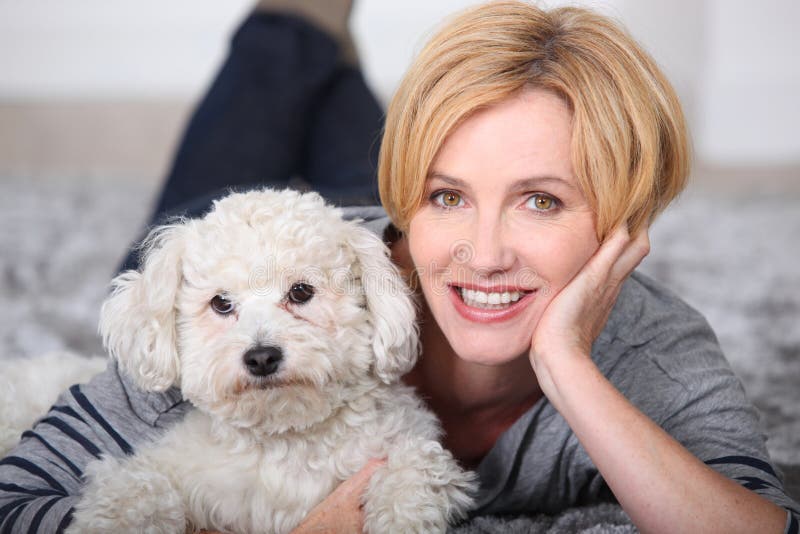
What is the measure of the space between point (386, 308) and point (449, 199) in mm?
253

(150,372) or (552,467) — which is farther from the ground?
(150,372)

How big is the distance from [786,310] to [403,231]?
6.45ft

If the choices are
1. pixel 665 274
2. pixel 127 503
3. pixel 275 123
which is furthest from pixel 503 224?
pixel 665 274

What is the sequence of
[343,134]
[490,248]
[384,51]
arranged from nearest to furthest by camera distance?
[490,248], [343,134], [384,51]

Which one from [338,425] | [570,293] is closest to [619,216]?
[570,293]

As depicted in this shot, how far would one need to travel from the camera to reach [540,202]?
1.53 metres

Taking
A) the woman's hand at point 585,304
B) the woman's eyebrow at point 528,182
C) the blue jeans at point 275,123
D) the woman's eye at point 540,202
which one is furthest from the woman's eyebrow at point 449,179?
the blue jeans at point 275,123

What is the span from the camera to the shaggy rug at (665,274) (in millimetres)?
2338

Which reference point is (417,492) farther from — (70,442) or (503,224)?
(70,442)

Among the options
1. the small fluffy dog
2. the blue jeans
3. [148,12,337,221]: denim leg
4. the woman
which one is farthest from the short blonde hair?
[148,12,337,221]: denim leg

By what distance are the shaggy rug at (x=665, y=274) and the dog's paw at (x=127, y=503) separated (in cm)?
55

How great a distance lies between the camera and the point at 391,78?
614 cm

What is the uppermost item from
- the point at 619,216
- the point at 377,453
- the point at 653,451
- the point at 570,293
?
the point at 619,216

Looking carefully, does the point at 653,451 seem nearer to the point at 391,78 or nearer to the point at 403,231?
the point at 403,231
